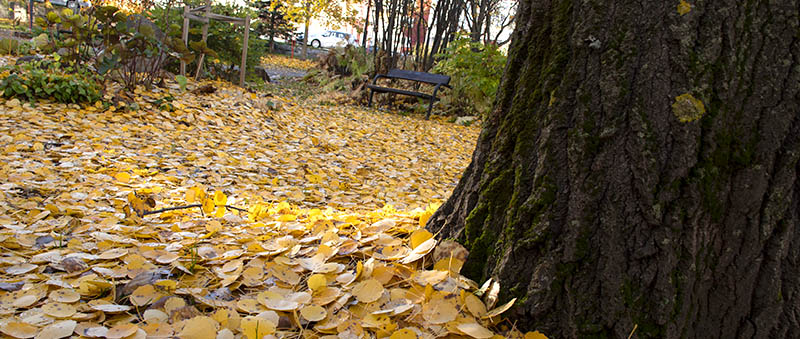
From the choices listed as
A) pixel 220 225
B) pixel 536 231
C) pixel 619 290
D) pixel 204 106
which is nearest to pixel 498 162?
pixel 536 231

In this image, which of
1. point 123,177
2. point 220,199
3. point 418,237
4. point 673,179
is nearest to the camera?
point 673,179

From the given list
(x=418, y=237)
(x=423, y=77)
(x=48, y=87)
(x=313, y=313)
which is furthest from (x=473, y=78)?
(x=313, y=313)

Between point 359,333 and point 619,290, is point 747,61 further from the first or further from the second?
point 359,333

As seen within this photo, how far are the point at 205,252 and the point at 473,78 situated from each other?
6.62 m

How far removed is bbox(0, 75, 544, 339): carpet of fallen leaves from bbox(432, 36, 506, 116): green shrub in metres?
4.44

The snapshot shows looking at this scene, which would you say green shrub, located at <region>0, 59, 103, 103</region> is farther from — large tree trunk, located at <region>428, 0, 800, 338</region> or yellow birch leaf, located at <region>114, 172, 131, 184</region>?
large tree trunk, located at <region>428, 0, 800, 338</region>

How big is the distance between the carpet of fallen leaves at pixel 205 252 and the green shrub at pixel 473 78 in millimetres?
4440

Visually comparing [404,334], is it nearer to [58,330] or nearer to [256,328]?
[256,328]

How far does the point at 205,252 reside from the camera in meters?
1.56

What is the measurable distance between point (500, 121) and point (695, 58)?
476 mm

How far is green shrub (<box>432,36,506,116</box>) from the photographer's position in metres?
7.69

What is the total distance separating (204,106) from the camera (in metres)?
5.07

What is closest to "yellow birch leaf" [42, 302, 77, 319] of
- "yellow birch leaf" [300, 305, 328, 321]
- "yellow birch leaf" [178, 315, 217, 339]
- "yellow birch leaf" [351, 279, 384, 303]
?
"yellow birch leaf" [178, 315, 217, 339]

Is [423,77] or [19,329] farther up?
[423,77]
